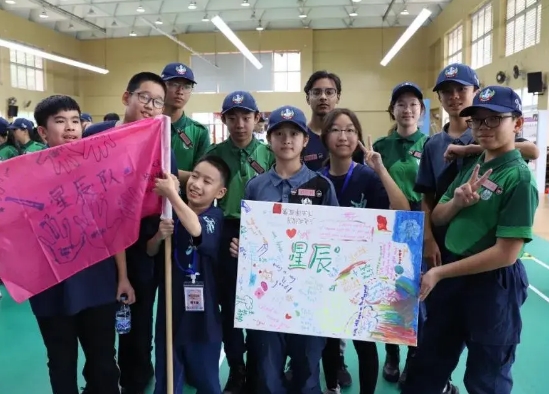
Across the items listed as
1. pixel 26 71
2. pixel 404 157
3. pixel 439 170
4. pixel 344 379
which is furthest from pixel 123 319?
pixel 26 71

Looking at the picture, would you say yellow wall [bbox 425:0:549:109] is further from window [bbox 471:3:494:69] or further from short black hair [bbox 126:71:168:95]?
short black hair [bbox 126:71:168:95]

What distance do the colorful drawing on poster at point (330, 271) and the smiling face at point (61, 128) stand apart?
92 centimetres

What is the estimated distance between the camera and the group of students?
73.6 inches


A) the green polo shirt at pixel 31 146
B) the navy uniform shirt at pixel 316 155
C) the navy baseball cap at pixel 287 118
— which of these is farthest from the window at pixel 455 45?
the navy baseball cap at pixel 287 118

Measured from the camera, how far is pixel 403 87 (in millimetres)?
2951

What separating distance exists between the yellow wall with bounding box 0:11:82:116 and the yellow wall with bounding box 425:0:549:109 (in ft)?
50.3

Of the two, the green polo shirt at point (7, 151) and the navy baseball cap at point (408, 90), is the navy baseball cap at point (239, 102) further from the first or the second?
the green polo shirt at point (7, 151)

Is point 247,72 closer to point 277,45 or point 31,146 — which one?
point 277,45

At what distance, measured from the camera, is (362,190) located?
2.50 metres

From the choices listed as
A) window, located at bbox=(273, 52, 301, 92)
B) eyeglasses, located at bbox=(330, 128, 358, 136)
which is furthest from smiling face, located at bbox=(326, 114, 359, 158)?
window, located at bbox=(273, 52, 301, 92)

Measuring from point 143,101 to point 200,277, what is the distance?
103cm

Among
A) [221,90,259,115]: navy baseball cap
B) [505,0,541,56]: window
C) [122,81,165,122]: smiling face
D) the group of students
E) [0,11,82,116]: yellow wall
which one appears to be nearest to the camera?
the group of students

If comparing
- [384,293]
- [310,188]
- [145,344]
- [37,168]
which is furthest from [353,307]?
[37,168]

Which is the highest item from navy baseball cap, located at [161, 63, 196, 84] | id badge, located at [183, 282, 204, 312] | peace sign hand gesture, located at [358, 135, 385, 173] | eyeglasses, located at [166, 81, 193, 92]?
navy baseball cap, located at [161, 63, 196, 84]
